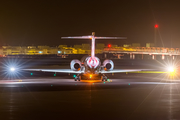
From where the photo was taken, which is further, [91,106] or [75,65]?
[75,65]

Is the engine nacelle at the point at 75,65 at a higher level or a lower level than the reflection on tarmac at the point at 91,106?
higher

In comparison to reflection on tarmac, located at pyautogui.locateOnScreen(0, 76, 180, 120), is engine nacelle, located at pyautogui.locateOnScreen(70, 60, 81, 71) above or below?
above

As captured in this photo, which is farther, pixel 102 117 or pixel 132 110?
pixel 132 110

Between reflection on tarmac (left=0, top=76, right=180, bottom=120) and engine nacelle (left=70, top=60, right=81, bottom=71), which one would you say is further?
engine nacelle (left=70, top=60, right=81, bottom=71)

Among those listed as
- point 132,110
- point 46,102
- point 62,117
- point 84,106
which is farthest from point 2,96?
point 132,110

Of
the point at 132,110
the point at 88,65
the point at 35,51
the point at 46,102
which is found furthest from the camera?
the point at 35,51

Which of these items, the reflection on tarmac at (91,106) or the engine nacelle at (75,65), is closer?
the reflection on tarmac at (91,106)

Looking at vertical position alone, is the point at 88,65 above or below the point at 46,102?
above

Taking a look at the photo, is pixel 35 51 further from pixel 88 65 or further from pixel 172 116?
pixel 172 116

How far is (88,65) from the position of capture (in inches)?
1225

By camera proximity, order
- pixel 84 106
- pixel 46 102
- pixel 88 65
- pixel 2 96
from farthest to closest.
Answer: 1. pixel 88 65
2. pixel 2 96
3. pixel 46 102
4. pixel 84 106

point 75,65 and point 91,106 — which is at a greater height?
point 75,65

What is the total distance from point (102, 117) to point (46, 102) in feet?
16.2

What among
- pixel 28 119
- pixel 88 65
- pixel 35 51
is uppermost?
pixel 35 51
